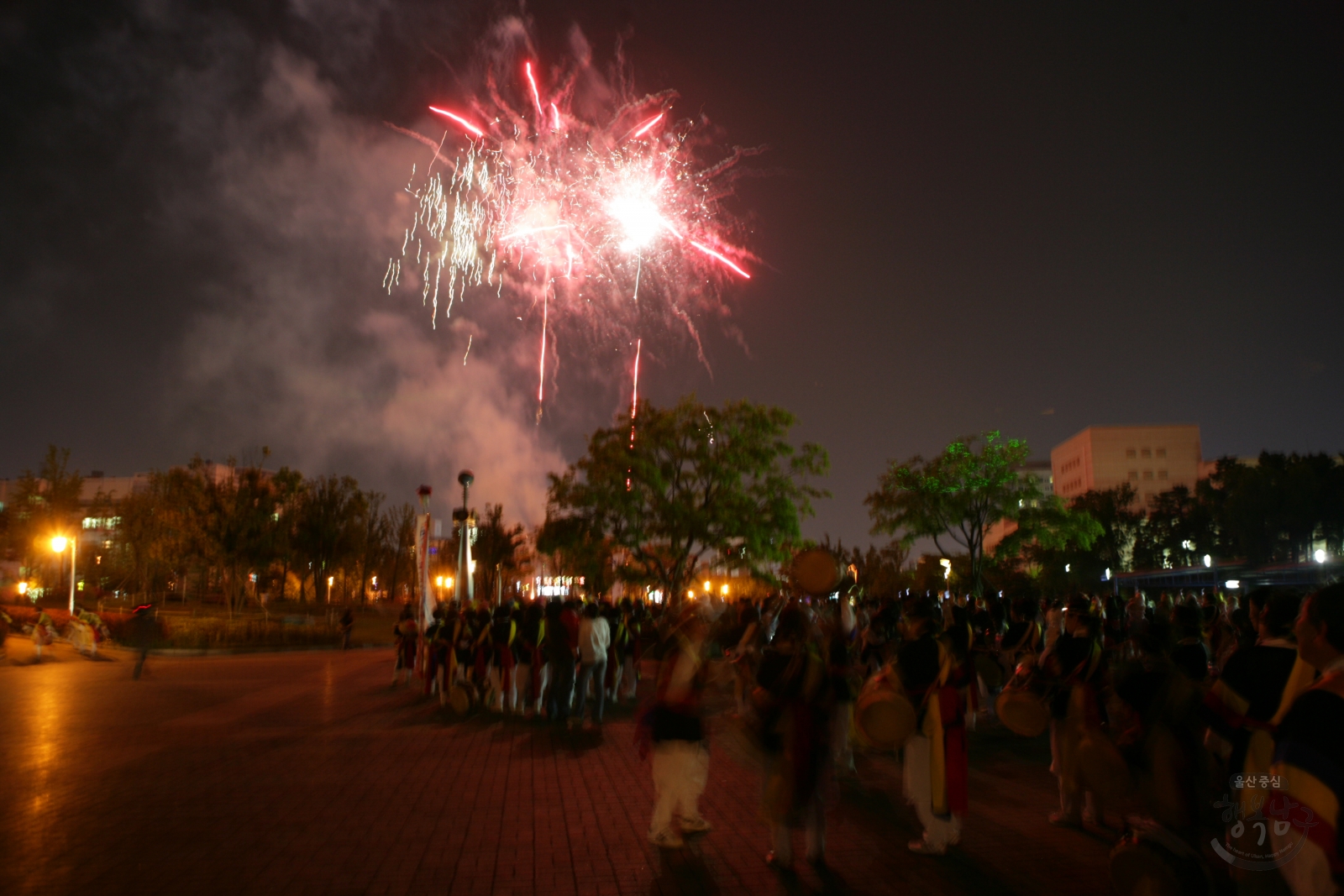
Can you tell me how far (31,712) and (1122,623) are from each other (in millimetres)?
19104

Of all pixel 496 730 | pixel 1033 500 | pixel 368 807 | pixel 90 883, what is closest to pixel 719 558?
pixel 1033 500

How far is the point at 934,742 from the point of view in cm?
619

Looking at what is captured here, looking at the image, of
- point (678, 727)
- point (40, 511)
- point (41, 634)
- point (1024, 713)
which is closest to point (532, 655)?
point (678, 727)

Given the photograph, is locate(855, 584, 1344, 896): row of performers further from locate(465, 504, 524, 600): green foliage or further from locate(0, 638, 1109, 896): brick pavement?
locate(465, 504, 524, 600): green foliage

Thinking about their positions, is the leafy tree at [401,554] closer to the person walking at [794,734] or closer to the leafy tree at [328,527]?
the leafy tree at [328,527]

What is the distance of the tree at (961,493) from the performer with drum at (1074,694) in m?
30.3

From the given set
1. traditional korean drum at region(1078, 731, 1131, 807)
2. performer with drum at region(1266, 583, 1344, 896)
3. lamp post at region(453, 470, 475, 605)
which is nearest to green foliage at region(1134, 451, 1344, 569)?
lamp post at region(453, 470, 475, 605)

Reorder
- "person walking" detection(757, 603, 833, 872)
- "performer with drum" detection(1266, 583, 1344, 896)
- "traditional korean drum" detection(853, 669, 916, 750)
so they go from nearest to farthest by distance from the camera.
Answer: "performer with drum" detection(1266, 583, 1344, 896), "person walking" detection(757, 603, 833, 872), "traditional korean drum" detection(853, 669, 916, 750)

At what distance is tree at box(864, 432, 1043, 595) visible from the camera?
121ft

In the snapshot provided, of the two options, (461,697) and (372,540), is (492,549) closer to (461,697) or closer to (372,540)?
(372,540)

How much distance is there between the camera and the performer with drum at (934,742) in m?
6.16

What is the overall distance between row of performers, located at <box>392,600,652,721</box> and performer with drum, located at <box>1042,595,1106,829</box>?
6.70 metres

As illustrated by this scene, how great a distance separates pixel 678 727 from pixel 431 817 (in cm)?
235

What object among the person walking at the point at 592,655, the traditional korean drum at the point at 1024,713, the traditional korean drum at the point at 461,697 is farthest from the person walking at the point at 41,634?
the traditional korean drum at the point at 1024,713
